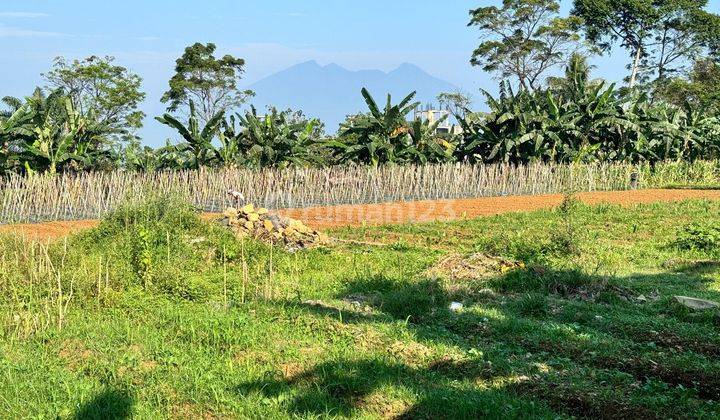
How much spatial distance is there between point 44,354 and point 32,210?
9.79 m

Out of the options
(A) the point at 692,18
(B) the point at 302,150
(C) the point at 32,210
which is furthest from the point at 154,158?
(A) the point at 692,18

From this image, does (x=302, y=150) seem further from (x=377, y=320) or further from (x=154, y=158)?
(x=377, y=320)

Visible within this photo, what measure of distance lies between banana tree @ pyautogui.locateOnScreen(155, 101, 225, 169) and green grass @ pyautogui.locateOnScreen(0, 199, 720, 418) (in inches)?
302

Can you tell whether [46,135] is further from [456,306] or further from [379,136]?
[456,306]

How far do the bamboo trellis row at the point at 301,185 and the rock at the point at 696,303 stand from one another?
725cm

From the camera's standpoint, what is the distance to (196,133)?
1662cm

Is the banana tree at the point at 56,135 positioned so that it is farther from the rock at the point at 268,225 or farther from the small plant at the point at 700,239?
the small plant at the point at 700,239

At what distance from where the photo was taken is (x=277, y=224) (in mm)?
10719

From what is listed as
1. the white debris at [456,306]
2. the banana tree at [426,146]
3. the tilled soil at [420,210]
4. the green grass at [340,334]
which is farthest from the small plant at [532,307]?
the banana tree at [426,146]

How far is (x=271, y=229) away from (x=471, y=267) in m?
3.66

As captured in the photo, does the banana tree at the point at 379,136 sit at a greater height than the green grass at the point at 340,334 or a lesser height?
greater

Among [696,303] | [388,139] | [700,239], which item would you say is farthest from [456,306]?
[388,139]

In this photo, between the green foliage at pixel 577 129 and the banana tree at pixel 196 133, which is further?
the green foliage at pixel 577 129

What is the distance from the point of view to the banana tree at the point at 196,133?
16438mm
